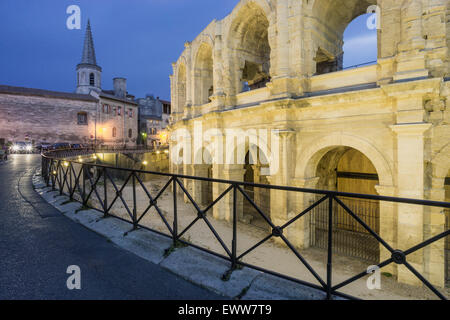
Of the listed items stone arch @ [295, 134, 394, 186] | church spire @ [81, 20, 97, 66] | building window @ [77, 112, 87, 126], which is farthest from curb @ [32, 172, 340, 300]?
church spire @ [81, 20, 97, 66]

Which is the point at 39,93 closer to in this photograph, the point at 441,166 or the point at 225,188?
the point at 225,188

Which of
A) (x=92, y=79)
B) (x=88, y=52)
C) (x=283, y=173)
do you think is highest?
(x=88, y=52)

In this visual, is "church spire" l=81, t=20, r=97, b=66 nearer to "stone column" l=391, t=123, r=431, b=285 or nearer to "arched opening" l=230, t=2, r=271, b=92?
"arched opening" l=230, t=2, r=271, b=92

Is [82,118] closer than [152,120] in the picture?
Yes

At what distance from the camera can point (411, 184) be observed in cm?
631

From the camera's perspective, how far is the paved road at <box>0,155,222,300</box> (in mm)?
2012

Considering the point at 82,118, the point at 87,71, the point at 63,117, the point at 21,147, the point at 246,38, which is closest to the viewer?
the point at 246,38

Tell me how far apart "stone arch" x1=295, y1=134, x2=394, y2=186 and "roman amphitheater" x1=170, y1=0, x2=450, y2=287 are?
0.03m

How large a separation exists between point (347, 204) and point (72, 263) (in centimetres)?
958

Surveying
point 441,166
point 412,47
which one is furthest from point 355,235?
point 412,47

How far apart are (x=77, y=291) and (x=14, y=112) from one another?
36333 mm

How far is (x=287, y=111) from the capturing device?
A: 28.1 feet

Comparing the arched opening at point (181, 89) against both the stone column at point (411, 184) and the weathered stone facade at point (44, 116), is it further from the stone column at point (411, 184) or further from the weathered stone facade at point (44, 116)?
the weathered stone facade at point (44, 116)
